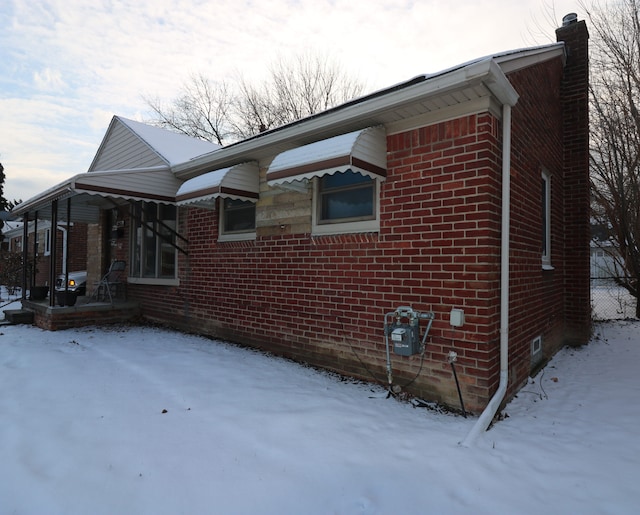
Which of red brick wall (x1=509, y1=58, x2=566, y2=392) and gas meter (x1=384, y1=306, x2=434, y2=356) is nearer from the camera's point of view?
gas meter (x1=384, y1=306, x2=434, y2=356)

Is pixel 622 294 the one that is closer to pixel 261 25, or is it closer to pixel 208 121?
pixel 261 25

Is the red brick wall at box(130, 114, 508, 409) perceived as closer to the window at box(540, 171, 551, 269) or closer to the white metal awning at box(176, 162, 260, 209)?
the white metal awning at box(176, 162, 260, 209)

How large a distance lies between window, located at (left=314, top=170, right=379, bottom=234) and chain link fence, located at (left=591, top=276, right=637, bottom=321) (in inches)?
327

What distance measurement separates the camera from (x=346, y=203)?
4777mm

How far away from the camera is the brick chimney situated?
685 centimetres

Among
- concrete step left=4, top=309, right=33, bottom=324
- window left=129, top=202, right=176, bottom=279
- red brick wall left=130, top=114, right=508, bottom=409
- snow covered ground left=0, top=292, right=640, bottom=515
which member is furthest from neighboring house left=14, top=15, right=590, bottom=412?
concrete step left=4, top=309, right=33, bottom=324

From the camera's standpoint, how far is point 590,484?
251cm

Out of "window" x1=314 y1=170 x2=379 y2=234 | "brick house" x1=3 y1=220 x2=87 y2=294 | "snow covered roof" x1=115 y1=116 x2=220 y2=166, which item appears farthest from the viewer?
"brick house" x1=3 y1=220 x2=87 y2=294

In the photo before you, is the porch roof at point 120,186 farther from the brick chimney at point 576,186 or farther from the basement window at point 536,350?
the brick chimney at point 576,186

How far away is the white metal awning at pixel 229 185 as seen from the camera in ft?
18.0

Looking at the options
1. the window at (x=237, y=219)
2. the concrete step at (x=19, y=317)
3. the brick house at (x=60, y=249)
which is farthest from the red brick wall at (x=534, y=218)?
the brick house at (x=60, y=249)

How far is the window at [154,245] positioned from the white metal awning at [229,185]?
2099mm

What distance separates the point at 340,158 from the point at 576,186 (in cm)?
558

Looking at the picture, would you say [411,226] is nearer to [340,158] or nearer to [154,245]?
[340,158]
